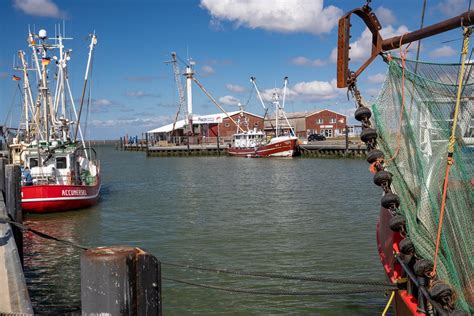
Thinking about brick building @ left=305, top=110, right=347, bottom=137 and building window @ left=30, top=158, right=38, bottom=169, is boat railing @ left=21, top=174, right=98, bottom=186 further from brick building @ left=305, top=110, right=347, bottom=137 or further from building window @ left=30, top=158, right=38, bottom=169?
brick building @ left=305, top=110, right=347, bottom=137

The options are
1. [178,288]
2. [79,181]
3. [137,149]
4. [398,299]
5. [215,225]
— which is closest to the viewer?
[398,299]

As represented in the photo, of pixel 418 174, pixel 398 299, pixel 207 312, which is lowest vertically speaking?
pixel 207 312

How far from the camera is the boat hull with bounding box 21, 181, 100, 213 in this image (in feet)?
66.8

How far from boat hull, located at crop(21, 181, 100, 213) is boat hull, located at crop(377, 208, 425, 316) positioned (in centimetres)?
1616

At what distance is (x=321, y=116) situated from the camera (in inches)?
3671

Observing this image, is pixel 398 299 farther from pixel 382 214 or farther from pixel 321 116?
pixel 321 116

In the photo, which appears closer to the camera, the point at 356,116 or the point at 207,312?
Answer: the point at 356,116

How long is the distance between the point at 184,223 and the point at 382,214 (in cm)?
1265

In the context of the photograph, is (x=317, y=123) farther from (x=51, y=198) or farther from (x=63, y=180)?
(x=51, y=198)

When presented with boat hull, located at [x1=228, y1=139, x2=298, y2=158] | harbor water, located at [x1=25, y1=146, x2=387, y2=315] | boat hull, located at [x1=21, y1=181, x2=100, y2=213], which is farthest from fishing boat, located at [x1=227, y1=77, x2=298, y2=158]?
boat hull, located at [x1=21, y1=181, x2=100, y2=213]

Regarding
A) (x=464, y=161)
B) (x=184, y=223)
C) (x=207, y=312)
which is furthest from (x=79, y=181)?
(x=464, y=161)

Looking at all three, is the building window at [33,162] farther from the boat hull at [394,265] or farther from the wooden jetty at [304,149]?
the wooden jetty at [304,149]

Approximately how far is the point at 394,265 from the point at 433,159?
147 cm

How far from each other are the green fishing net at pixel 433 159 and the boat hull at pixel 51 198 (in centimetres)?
1715
